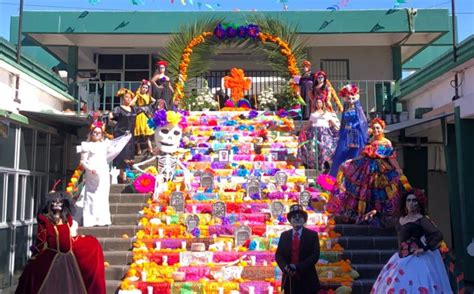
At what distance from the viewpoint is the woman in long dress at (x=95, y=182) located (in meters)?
8.64

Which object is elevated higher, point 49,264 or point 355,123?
point 355,123

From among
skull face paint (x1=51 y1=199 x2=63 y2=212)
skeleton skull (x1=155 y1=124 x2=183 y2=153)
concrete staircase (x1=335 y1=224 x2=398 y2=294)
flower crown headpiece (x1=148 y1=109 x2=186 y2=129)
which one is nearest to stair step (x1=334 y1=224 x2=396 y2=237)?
concrete staircase (x1=335 y1=224 x2=398 y2=294)


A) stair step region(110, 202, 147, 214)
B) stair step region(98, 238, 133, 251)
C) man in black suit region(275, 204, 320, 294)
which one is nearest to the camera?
man in black suit region(275, 204, 320, 294)

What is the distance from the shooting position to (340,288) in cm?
704

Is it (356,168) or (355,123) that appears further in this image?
(355,123)

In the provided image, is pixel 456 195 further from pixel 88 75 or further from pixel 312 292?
pixel 88 75

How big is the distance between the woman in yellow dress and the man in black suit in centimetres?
654

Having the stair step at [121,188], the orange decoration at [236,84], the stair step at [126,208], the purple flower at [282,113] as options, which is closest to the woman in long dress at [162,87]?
the orange decoration at [236,84]

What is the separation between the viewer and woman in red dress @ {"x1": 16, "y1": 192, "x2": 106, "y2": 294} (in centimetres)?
509

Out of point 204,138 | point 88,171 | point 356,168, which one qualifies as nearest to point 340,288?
point 356,168

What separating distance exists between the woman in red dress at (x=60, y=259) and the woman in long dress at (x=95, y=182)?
10.8 feet

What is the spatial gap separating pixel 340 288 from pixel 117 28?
11721 mm

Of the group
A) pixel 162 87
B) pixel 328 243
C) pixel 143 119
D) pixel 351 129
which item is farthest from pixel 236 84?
pixel 328 243

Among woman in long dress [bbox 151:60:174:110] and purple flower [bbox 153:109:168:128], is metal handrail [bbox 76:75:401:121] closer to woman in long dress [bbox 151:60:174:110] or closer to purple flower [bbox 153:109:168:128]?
woman in long dress [bbox 151:60:174:110]
